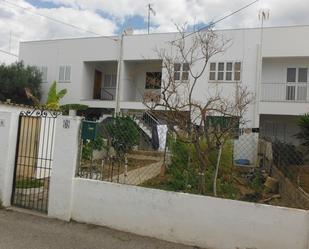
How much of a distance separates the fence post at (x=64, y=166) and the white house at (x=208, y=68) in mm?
13981

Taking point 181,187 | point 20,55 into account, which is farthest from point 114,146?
point 20,55

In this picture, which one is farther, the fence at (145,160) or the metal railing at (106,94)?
the metal railing at (106,94)

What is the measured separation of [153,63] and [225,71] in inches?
240

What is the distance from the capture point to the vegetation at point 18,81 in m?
26.2

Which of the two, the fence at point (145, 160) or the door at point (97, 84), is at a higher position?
the door at point (97, 84)

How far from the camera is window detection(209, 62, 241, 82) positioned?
21578mm

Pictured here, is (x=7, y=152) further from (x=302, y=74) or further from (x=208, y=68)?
(x=302, y=74)

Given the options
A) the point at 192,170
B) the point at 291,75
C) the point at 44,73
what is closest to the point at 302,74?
the point at 291,75

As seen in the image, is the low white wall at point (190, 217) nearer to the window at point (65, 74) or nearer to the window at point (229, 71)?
the window at point (229, 71)

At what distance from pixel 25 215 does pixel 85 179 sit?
1537 mm

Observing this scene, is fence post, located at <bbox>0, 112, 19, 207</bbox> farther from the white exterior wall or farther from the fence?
the white exterior wall

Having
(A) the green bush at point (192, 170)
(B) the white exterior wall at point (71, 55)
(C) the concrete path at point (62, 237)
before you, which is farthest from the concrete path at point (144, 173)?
(B) the white exterior wall at point (71, 55)

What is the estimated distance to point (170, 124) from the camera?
7.21 meters

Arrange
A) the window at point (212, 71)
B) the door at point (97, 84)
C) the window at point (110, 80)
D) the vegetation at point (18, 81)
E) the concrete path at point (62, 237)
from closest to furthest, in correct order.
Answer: the concrete path at point (62, 237) < the window at point (212, 71) < the vegetation at point (18, 81) < the door at point (97, 84) < the window at point (110, 80)
